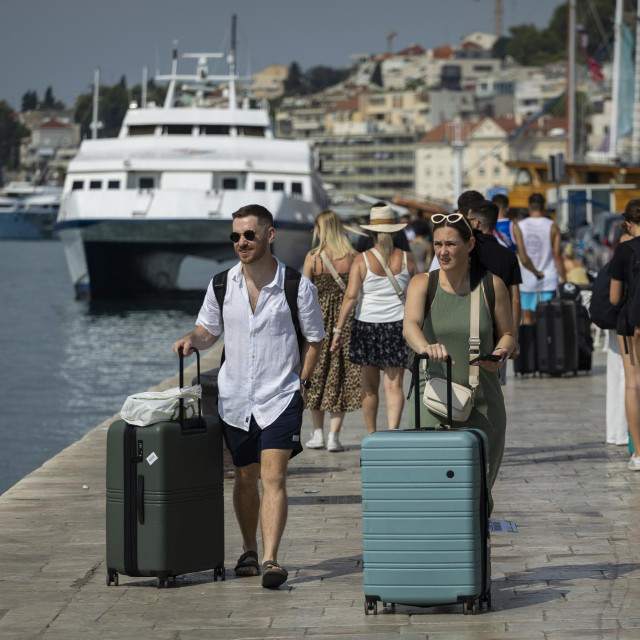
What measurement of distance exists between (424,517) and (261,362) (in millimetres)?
1126

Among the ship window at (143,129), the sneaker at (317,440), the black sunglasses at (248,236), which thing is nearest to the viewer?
the black sunglasses at (248,236)

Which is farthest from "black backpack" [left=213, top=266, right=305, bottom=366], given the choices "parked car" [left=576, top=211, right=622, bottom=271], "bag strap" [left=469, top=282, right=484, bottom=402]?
"parked car" [left=576, top=211, right=622, bottom=271]

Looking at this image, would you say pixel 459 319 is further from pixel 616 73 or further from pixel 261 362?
pixel 616 73

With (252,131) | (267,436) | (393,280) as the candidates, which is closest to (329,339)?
(393,280)

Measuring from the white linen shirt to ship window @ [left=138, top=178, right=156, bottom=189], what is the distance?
35450mm

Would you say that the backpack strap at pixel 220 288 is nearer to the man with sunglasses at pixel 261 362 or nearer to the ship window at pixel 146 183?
the man with sunglasses at pixel 261 362

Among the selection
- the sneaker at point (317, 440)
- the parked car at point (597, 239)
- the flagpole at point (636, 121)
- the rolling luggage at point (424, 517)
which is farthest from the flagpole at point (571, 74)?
the rolling luggage at point (424, 517)

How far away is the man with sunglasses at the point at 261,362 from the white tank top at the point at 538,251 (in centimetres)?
816

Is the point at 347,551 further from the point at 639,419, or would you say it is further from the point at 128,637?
the point at 639,419

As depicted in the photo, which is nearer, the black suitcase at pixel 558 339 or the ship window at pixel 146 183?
the black suitcase at pixel 558 339

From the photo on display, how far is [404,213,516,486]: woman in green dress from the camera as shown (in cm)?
607

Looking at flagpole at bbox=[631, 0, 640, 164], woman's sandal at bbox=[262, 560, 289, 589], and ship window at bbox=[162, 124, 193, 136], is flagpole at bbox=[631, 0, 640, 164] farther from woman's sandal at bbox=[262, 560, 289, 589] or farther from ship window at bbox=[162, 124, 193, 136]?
woman's sandal at bbox=[262, 560, 289, 589]

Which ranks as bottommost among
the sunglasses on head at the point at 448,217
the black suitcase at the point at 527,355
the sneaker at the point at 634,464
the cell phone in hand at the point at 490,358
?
the black suitcase at the point at 527,355

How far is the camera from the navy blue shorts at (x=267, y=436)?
6285mm
